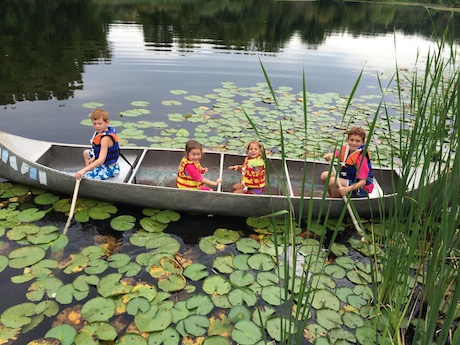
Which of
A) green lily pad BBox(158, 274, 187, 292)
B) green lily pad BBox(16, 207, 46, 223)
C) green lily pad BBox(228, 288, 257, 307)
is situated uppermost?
green lily pad BBox(16, 207, 46, 223)

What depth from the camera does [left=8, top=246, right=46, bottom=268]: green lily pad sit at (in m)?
2.93

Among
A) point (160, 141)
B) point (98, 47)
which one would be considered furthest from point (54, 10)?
point (160, 141)

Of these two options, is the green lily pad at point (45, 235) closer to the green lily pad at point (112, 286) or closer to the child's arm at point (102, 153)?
the child's arm at point (102, 153)

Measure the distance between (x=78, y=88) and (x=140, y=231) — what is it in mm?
5150

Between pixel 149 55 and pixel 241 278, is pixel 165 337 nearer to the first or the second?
pixel 241 278

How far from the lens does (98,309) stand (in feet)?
8.49

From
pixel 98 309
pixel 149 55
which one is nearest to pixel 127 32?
pixel 149 55

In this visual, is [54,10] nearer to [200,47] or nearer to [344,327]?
[200,47]

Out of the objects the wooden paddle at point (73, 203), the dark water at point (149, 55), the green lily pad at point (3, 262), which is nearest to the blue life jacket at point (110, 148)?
the wooden paddle at point (73, 203)

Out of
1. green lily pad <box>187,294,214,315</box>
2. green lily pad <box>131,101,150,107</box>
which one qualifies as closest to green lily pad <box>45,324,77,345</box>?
green lily pad <box>187,294,214,315</box>

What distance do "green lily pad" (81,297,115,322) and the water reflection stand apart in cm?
540

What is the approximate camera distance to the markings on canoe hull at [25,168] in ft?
12.0

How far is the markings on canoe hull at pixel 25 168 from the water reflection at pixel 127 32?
3.53 metres

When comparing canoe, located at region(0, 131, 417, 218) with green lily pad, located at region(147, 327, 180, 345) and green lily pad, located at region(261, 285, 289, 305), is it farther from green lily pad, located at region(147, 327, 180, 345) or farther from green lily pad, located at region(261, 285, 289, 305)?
green lily pad, located at region(147, 327, 180, 345)
